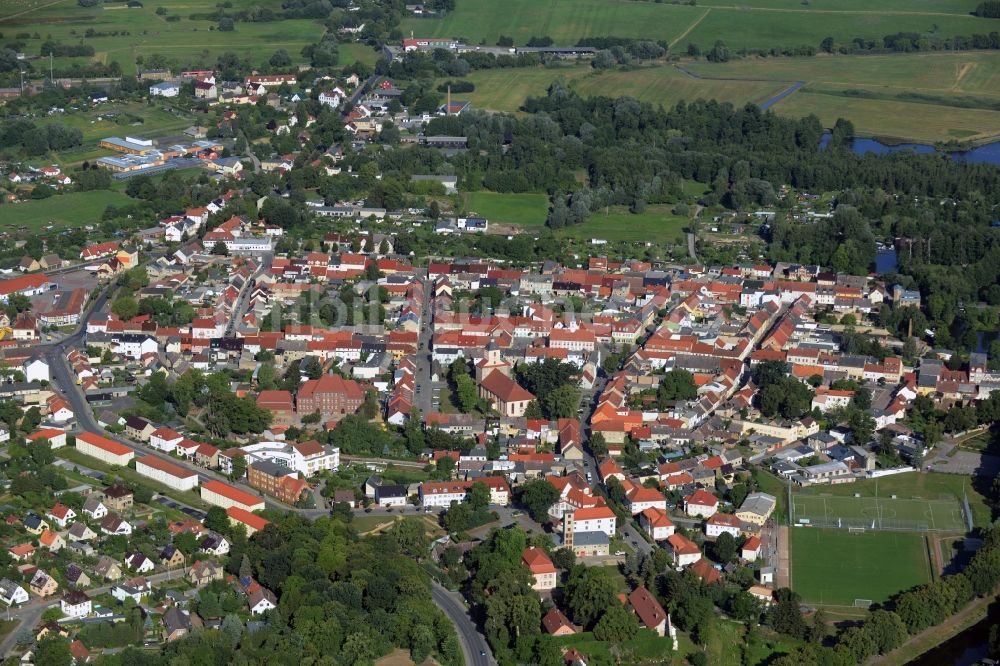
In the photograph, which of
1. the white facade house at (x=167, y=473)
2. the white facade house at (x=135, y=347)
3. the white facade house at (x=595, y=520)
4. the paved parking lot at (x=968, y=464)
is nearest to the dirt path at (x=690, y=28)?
the white facade house at (x=135, y=347)

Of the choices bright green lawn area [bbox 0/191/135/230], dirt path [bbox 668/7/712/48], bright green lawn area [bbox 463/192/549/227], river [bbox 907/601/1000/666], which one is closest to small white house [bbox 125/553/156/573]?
river [bbox 907/601/1000/666]

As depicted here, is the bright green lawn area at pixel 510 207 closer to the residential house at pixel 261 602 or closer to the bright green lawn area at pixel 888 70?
the bright green lawn area at pixel 888 70

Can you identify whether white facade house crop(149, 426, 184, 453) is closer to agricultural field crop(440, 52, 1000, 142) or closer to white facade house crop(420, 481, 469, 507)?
white facade house crop(420, 481, 469, 507)

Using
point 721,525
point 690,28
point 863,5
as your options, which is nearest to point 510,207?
point 721,525

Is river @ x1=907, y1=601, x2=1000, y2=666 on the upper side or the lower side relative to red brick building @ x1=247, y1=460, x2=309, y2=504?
lower

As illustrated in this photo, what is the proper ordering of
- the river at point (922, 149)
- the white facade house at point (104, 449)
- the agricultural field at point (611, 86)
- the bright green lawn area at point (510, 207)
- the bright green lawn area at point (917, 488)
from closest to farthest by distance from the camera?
the bright green lawn area at point (917, 488) → the white facade house at point (104, 449) → the bright green lawn area at point (510, 207) → the river at point (922, 149) → the agricultural field at point (611, 86)

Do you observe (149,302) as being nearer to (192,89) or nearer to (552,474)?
(552,474)
